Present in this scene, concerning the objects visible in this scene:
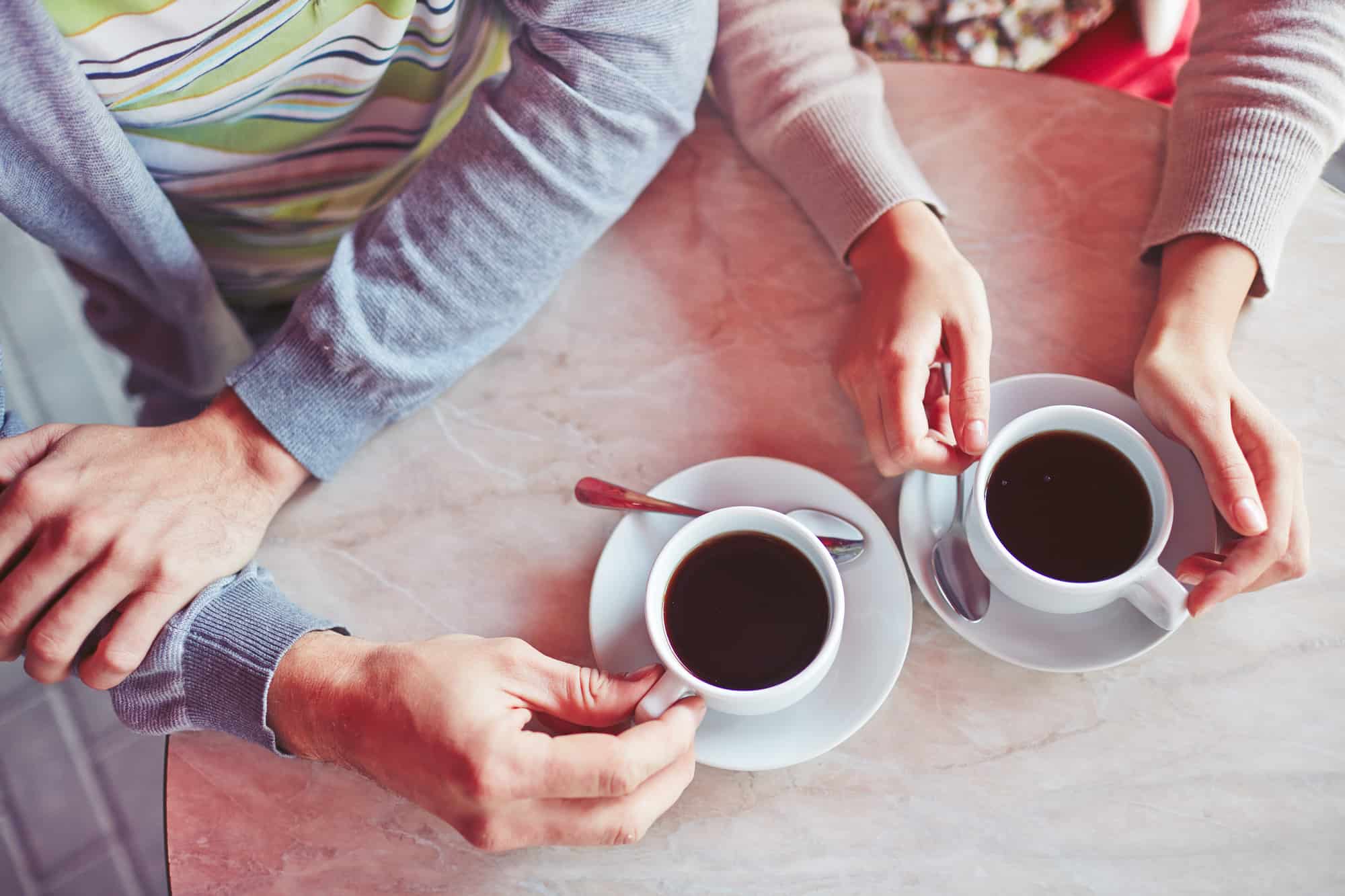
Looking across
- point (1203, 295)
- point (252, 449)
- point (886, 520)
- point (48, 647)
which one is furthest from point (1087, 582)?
point (48, 647)

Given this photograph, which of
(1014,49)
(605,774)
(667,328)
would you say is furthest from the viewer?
(1014,49)

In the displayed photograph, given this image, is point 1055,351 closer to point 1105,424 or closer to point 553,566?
point 1105,424

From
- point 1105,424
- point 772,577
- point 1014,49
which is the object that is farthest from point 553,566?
point 1014,49

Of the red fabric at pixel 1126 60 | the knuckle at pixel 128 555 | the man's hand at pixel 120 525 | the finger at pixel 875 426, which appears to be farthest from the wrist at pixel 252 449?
the red fabric at pixel 1126 60

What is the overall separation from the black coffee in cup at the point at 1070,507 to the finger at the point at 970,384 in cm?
3

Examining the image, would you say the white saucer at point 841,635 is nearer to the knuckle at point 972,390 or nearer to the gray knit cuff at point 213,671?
the knuckle at point 972,390

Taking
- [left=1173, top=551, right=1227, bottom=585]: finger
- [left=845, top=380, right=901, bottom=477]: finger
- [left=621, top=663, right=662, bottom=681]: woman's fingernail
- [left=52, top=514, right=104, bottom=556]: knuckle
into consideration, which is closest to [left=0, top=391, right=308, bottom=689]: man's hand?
[left=52, top=514, right=104, bottom=556]: knuckle

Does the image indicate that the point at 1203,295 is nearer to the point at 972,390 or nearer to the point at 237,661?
the point at 972,390

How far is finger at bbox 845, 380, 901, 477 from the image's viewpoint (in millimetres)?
750

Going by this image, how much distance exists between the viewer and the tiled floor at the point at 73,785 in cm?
150

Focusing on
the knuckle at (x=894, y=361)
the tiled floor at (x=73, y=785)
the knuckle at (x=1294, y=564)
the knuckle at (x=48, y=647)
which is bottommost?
the tiled floor at (x=73, y=785)

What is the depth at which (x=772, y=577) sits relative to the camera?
0.70m

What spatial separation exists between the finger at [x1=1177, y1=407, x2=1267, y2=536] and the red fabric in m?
0.58

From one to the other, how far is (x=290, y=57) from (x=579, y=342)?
0.37m
